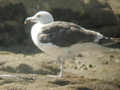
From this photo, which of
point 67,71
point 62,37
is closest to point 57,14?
point 67,71

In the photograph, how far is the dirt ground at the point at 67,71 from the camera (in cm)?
575

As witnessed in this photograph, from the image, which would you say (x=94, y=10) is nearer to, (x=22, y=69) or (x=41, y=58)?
(x=41, y=58)

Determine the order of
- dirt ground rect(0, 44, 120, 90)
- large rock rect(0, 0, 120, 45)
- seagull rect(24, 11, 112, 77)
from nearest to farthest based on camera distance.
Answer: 1. dirt ground rect(0, 44, 120, 90)
2. seagull rect(24, 11, 112, 77)
3. large rock rect(0, 0, 120, 45)

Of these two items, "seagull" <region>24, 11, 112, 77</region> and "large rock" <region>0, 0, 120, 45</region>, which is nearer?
"seagull" <region>24, 11, 112, 77</region>

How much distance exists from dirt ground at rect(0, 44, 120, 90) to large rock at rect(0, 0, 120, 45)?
1.00 m

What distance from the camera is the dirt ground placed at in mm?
5746

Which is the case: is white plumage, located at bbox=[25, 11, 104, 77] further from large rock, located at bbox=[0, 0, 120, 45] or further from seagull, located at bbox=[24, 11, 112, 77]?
large rock, located at bbox=[0, 0, 120, 45]

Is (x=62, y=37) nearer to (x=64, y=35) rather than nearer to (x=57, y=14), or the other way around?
(x=64, y=35)

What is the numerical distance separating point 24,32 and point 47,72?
3826 millimetres

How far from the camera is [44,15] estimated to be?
22.3ft

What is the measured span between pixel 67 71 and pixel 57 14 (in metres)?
4.16

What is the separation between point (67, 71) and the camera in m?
7.33

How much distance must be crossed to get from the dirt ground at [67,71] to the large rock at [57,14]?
1.00 metres

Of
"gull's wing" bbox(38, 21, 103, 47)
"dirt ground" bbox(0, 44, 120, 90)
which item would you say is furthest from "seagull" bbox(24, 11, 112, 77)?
"dirt ground" bbox(0, 44, 120, 90)
